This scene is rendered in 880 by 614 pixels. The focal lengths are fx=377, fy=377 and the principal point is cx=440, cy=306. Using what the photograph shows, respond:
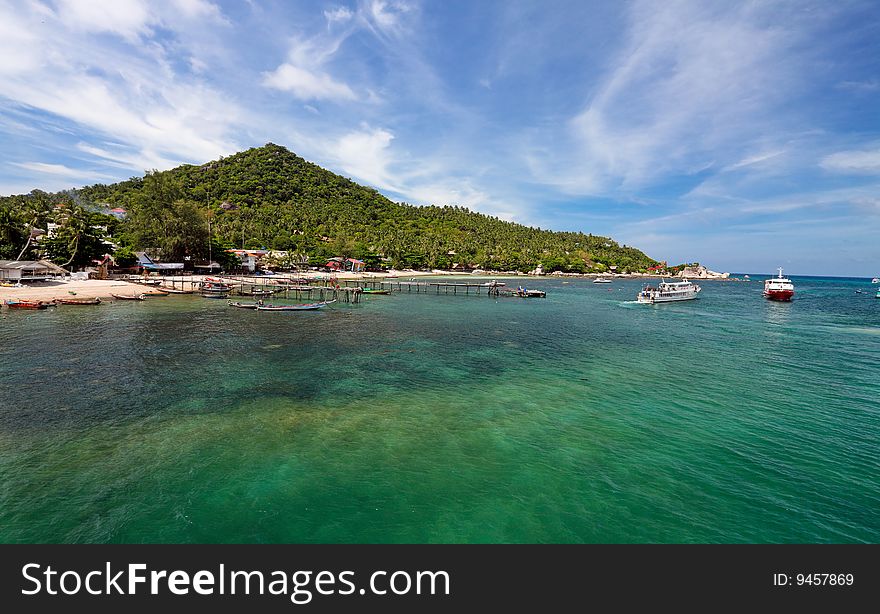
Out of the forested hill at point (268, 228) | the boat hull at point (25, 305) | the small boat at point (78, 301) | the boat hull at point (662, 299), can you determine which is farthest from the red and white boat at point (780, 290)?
the boat hull at point (25, 305)

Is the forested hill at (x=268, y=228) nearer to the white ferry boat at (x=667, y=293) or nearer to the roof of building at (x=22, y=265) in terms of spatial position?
the roof of building at (x=22, y=265)

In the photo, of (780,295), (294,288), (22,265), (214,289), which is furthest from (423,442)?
(780,295)

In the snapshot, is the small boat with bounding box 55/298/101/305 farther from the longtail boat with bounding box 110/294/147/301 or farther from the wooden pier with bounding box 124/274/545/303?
the wooden pier with bounding box 124/274/545/303

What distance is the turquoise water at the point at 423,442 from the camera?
10.7 m

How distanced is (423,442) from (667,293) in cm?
8124

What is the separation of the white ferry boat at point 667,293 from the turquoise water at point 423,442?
44.4 m

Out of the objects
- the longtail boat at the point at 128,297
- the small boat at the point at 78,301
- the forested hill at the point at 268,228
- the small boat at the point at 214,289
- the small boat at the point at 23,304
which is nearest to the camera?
the small boat at the point at 23,304

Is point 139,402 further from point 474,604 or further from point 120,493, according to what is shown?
point 474,604

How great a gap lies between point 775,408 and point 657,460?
1126 centimetres

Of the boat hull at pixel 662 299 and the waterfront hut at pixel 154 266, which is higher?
the waterfront hut at pixel 154 266

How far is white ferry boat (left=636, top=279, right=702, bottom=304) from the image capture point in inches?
2994

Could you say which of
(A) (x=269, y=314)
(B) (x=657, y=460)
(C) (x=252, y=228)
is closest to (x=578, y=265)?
(C) (x=252, y=228)

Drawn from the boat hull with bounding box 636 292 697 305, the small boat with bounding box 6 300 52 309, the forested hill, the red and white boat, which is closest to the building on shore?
the small boat with bounding box 6 300 52 309

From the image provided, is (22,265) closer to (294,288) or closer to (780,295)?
(294,288)
